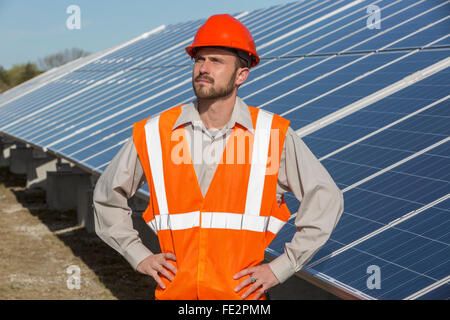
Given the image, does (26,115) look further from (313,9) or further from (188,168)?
(188,168)

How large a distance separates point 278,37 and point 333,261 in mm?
9795

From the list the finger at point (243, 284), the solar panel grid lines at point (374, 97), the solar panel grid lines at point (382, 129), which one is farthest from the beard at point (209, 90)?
the solar panel grid lines at point (374, 97)

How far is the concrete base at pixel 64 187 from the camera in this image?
17.8 metres

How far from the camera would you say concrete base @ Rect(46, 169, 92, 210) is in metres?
17.8

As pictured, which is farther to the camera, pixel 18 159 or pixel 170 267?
pixel 18 159

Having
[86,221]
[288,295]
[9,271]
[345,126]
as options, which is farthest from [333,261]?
[86,221]

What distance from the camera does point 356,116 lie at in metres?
6.99

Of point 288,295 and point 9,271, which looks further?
point 9,271

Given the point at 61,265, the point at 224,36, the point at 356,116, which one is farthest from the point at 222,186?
the point at 61,265

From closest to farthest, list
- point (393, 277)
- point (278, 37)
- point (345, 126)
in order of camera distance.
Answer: point (393, 277) → point (345, 126) → point (278, 37)

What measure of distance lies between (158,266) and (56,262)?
32.3 feet

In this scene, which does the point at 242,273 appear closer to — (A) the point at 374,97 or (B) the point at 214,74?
(B) the point at 214,74

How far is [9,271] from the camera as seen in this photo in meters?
12.4

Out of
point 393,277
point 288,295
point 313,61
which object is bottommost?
point 288,295
